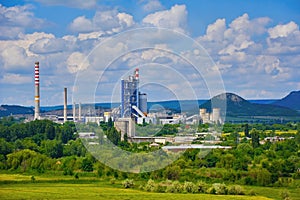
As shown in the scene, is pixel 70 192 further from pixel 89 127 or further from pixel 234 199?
pixel 89 127

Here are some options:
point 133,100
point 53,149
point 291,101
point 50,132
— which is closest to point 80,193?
point 53,149

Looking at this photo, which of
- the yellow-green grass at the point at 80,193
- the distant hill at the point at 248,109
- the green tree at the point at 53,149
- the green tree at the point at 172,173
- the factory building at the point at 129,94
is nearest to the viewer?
the yellow-green grass at the point at 80,193

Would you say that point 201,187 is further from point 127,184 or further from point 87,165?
point 87,165

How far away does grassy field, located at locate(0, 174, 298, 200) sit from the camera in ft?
52.8

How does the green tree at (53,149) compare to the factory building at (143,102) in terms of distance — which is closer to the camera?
the green tree at (53,149)

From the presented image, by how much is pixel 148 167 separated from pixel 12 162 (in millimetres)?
4935

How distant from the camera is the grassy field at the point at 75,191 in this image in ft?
52.8

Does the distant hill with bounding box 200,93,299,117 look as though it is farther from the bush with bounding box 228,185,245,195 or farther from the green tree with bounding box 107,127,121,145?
the bush with bounding box 228,185,245,195

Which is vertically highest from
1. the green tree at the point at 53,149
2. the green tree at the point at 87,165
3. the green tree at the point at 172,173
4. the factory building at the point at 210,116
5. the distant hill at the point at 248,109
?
the distant hill at the point at 248,109

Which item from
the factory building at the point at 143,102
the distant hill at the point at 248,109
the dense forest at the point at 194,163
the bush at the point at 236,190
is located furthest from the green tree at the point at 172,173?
the distant hill at the point at 248,109

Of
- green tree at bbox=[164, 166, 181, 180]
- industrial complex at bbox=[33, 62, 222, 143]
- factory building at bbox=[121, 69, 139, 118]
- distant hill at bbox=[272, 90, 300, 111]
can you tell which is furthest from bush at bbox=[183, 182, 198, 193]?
distant hill at bbox=[272, 90, 300, 111]

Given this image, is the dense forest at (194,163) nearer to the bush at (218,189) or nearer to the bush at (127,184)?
the bush at (127,184)

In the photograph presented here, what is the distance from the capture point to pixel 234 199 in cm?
1582

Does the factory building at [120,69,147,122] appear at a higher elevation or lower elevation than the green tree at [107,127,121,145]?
higher
